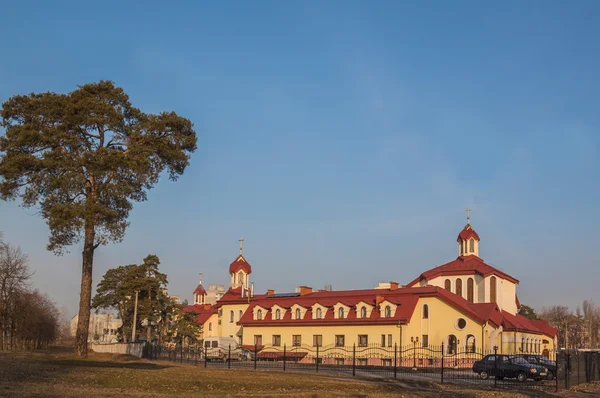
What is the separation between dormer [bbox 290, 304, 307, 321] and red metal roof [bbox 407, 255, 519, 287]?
16.9 m

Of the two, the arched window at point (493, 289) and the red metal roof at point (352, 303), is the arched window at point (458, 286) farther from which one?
the red metal roof at point (352, 303)

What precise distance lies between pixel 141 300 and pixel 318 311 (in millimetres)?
19485

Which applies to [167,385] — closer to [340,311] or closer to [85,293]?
[85,293]

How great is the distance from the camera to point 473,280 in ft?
245

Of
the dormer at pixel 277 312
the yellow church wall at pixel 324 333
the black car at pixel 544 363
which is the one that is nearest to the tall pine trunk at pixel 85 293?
the black car at pixel 544 363

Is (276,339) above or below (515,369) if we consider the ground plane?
below

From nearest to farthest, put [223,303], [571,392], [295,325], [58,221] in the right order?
[571,392], [58,221], [295,325], [223,303]

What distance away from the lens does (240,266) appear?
303 ft

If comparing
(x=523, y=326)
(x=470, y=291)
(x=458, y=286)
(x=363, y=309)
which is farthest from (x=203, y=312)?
(x=523, y=326)

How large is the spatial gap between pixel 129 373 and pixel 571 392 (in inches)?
750

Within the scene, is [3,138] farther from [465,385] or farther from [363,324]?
[363,324]

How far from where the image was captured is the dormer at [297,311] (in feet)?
225

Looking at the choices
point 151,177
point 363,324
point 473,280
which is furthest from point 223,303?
point 151,177

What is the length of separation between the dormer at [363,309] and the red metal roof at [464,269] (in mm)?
16128
